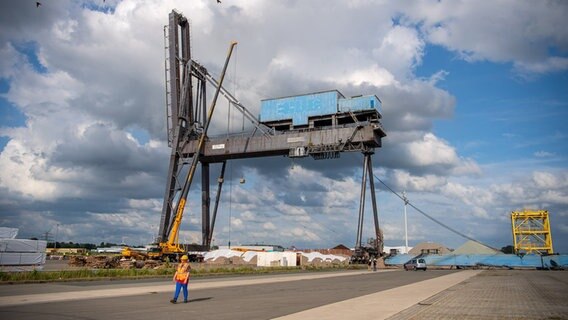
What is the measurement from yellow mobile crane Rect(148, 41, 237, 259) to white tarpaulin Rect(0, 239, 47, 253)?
20.6m

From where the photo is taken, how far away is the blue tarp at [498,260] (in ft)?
192

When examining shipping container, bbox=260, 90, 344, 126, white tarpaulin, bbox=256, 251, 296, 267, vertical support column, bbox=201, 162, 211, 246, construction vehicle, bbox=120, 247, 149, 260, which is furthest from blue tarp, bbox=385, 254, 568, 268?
construction vehicle, bbox=120, 247, 149, 260

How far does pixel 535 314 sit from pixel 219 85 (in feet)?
197

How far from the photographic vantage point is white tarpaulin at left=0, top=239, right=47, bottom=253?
91.6ft

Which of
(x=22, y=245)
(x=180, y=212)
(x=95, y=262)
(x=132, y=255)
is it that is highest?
(x=180, y=212)

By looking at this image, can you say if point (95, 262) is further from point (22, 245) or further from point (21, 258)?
point (22, 245)

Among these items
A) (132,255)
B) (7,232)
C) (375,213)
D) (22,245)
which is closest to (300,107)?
(375,213)

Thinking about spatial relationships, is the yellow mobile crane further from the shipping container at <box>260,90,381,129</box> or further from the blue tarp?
the blue tarp

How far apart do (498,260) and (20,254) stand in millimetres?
57166

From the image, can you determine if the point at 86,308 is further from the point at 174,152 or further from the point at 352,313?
the point at 174,152

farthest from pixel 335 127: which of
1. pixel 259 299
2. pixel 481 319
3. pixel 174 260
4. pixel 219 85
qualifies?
pixel 481 319

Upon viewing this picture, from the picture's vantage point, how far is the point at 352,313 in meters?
12.1

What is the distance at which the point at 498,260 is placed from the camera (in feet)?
203

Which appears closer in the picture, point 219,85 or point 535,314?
point 535,314
